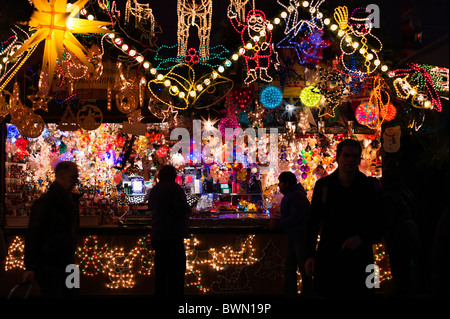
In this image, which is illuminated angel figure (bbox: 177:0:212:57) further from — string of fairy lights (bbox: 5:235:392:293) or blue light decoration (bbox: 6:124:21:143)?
blue light decoration (bbox: 6:124:21:143)

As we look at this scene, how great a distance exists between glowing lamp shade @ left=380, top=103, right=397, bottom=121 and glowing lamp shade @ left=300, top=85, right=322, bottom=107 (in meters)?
0.97

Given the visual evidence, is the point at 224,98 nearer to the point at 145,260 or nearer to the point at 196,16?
the point at 196,16

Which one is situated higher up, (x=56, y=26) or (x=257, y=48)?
(x=257, y=48)

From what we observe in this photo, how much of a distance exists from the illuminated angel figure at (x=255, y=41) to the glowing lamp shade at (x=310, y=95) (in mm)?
606

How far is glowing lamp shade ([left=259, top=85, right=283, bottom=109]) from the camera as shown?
8.37 m

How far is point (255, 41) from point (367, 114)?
1922 millimetres

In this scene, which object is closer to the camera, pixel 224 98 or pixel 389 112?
pixel 389 112

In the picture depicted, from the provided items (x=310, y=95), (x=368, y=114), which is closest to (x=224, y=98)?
(x=310, y=95)

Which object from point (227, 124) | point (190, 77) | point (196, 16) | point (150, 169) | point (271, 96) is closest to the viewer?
point (196, 16)

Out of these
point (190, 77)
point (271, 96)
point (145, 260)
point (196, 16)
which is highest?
point (196, 16)

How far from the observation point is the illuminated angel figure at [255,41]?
7.93 m

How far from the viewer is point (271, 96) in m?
8.37

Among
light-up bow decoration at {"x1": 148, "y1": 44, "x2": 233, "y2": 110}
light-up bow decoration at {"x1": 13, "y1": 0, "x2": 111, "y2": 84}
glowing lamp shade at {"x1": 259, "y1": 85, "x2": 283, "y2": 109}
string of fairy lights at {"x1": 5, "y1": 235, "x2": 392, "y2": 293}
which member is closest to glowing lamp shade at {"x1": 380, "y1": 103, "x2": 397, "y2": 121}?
glowing lamp shade at {"x1": 259, "y1": 85, "x2": 283, "y2": 109}
